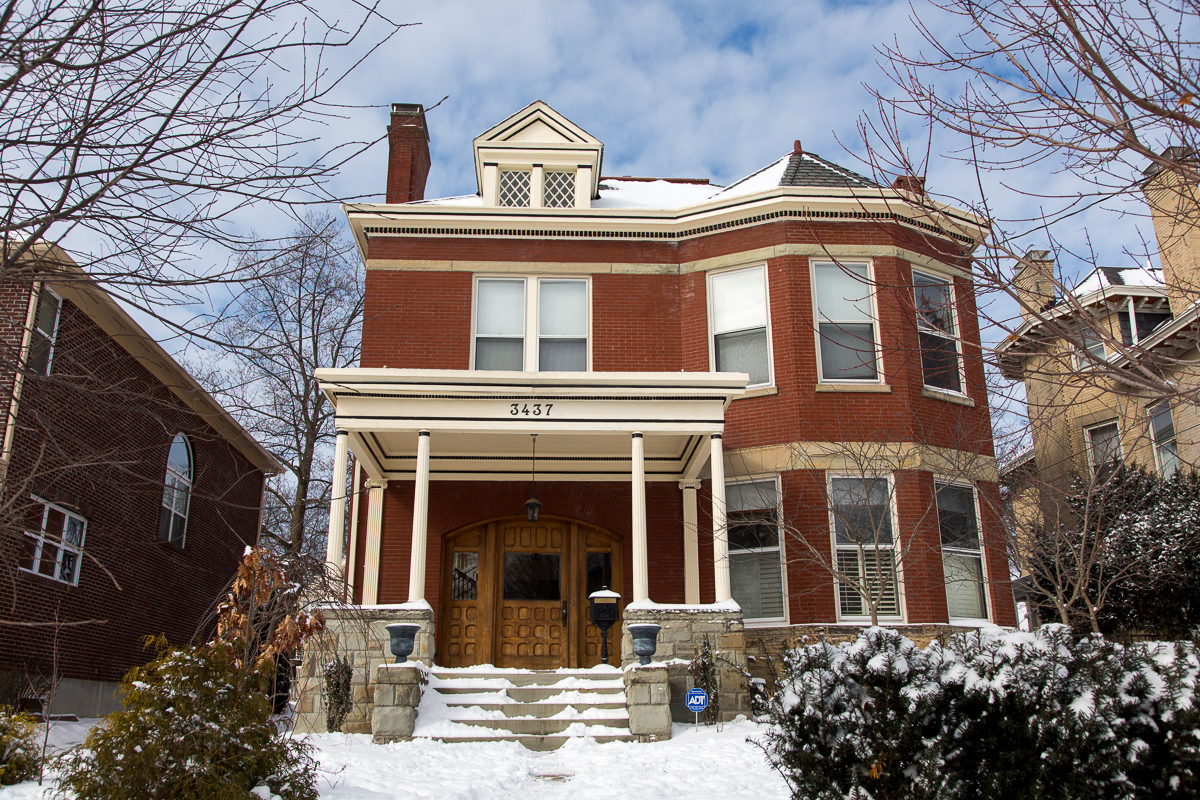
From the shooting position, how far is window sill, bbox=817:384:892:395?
1425 cm

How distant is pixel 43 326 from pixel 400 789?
9.60 meters

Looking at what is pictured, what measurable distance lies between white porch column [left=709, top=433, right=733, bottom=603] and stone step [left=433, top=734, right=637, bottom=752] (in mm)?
2426

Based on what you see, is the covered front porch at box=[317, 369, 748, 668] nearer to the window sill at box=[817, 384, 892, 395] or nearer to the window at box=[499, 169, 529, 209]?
the window sill at box=[817, 384, 892, 395]

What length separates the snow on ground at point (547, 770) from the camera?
763 centimetres

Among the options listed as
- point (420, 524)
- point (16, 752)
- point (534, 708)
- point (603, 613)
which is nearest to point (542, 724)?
point (534, 708)

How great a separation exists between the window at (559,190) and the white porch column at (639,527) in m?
5.80

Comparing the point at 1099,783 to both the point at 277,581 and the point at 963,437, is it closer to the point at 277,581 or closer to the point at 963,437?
the point at 277,581

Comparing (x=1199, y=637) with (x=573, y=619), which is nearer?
(x=1199, y=637)

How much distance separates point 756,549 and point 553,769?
5.72 metres

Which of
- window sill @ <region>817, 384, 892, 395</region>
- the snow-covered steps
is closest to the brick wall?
the snow-covered steps

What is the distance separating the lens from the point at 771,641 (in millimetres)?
13102

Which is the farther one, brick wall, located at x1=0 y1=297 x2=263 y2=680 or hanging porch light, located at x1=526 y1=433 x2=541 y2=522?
hanging porch light, located at x1=526 y1=433 x2=541 y2=522

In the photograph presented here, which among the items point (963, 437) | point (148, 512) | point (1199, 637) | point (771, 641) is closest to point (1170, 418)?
point (963, 437)

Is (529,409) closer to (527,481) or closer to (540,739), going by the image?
(527,481)
